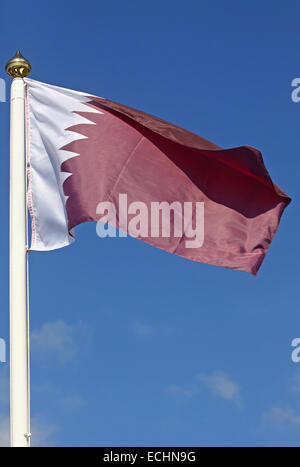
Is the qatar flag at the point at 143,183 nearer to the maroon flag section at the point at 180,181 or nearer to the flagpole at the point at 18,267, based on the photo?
the maroon flag section at the point at 180,181

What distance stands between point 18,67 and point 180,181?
2832 mm

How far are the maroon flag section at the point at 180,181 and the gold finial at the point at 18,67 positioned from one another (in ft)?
3.37

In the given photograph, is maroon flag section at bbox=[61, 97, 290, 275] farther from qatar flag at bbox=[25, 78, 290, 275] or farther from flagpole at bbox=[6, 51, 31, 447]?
flagpole at bbox=[6, 51, 31, 447]

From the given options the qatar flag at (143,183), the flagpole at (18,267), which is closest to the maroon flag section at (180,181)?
the qatar flag at (143,183)

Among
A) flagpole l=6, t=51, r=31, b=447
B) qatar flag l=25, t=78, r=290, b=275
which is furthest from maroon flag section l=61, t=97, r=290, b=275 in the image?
flagpole l=6, t=51, r=31, b=447

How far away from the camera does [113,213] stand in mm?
14133

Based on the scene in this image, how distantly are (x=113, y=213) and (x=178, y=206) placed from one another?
43.5 inches

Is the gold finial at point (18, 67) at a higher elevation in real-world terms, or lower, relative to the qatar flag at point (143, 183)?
higher

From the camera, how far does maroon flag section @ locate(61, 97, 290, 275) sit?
14359mm

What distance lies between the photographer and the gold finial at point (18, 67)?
1443 cm

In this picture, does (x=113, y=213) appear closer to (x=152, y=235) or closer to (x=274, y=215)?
(x=152, y=235)

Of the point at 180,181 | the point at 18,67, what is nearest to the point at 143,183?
the point at 180,181

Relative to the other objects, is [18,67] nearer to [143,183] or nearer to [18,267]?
[143,183]
